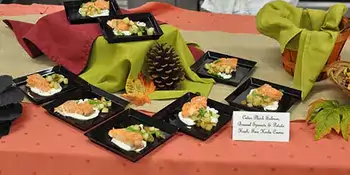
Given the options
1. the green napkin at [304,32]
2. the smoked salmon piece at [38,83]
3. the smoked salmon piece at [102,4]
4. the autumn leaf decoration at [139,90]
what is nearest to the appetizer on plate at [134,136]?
the autumn leaf decoration at [139,90]

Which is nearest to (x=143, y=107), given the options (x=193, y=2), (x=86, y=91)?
(x=86, y=91)

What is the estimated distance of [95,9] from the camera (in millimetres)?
1405

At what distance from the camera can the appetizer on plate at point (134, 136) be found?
1021mm

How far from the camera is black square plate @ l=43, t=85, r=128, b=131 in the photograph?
1.10 metres

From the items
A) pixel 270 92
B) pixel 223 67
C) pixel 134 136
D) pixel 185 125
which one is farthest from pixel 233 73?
pixel 134 136

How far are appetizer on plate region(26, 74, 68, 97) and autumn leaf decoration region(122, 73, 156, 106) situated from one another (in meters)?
0.15

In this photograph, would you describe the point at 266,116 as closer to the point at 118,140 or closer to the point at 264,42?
the point at 118,140

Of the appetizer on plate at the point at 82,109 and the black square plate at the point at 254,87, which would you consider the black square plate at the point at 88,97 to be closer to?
the appetizer on plate at the point at 82,109

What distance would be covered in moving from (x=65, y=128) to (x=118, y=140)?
0.41 feet

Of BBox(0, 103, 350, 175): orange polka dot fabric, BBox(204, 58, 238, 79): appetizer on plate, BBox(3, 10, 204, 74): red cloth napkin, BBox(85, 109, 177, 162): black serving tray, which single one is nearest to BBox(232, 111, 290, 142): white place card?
BBox(0, 103, 350, 175): orange polka dot fabric

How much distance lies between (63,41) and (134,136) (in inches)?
15.9

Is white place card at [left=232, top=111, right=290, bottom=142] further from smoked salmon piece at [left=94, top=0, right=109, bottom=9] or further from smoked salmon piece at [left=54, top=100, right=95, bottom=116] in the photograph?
smoked salmon piece at [left=94, top=0, right=109, bottom=9]

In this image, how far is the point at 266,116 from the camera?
41.4 inches

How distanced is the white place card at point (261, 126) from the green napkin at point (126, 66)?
18 centimetres
